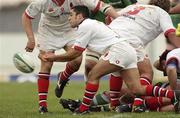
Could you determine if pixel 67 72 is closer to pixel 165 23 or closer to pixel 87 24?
pixel 87 24

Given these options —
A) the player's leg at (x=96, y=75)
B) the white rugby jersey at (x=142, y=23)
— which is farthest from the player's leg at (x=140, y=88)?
the white rugby jersey at (x=142, y=23)

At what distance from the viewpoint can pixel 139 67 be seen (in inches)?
444

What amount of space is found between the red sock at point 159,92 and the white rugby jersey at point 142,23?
35.7 inches

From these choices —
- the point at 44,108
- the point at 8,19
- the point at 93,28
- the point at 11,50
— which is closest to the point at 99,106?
the point at 44,108

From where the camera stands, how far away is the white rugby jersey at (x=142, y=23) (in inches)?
437

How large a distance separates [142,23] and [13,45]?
1832cm

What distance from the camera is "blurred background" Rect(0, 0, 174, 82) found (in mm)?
27078

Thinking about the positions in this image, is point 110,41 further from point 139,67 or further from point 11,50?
point 11,50

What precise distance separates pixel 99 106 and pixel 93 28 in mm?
1550

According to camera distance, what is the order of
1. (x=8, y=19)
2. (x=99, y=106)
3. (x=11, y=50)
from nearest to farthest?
(x=99, y=106), (x=11, y=50), (x=8, y=19)

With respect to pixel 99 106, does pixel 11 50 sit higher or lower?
lower

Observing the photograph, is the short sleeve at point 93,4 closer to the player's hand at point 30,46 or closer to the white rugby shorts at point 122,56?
the player's hand at point 30,46

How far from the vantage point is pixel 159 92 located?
34.5ft

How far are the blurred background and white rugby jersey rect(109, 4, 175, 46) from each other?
13.8 metres
